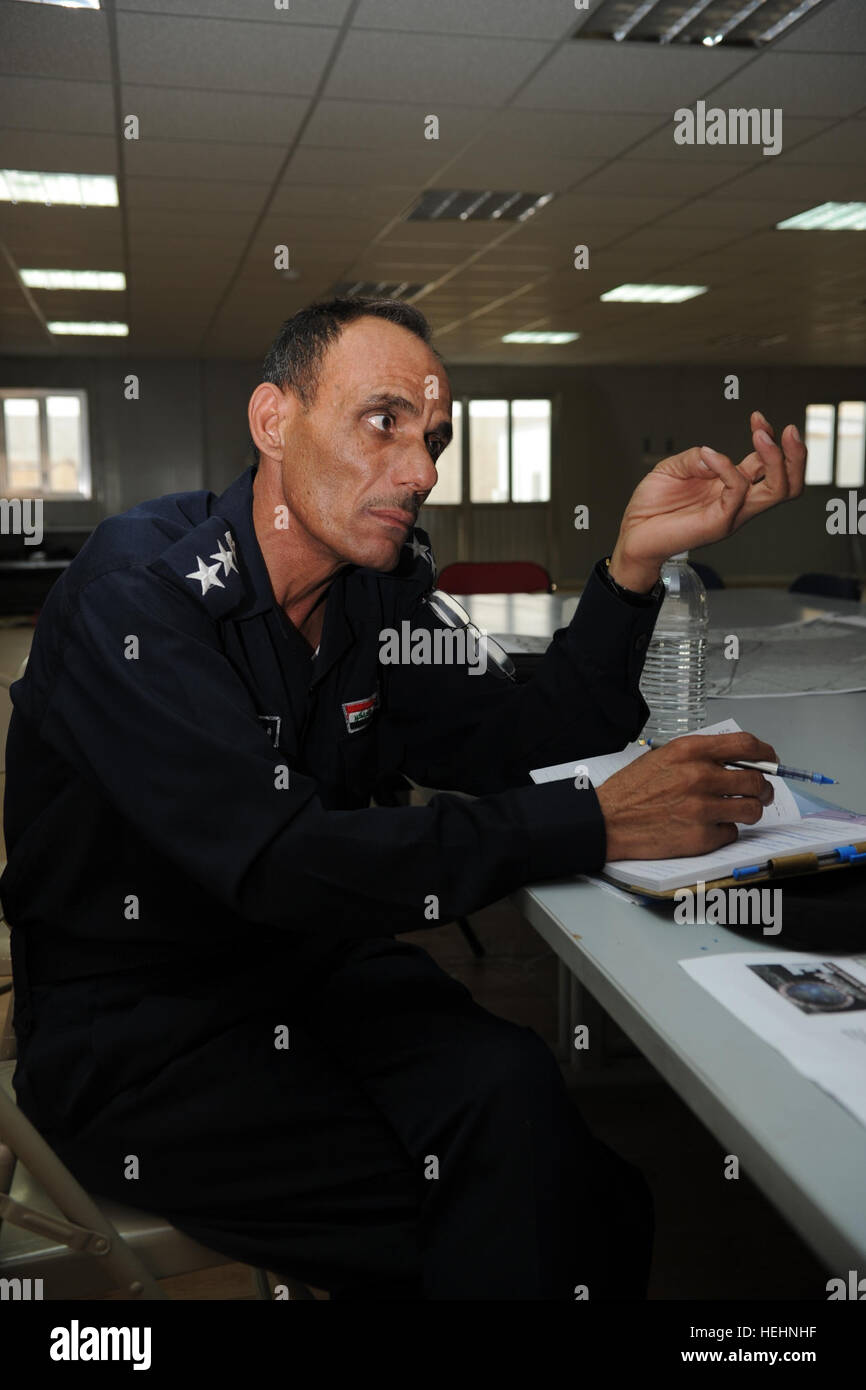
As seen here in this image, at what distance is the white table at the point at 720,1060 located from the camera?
545 mm

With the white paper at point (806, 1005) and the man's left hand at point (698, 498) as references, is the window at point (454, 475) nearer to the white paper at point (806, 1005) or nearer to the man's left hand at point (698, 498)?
the man's left hand at point (698, 498)

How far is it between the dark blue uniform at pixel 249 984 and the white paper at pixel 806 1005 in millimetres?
200

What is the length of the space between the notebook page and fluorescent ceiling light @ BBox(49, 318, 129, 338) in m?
9.41

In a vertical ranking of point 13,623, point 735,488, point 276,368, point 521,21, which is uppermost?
point 521,21

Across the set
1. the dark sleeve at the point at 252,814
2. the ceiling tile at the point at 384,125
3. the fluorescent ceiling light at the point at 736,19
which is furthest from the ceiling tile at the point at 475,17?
the dark sleeve at the point at 252,814

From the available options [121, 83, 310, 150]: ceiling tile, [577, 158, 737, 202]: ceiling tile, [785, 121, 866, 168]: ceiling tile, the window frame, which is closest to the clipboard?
[121, 83, 310, 150]: ceiling tile

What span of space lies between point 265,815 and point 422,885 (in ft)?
0.48

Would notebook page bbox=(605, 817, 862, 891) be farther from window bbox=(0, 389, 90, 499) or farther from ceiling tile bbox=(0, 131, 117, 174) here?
window bbox=(0, 389, 90, 499)

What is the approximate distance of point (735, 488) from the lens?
128cm

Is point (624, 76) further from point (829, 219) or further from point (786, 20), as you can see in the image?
point (829, 219)

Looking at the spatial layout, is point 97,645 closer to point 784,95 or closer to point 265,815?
point 265,815

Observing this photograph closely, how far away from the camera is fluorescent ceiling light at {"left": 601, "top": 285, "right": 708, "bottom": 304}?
789 centimetres

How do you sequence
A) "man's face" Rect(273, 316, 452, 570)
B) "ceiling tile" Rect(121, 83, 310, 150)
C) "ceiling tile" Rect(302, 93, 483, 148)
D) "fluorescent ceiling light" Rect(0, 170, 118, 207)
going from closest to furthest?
"man's face" Rect(273, 316, 452, 570) < "ceiling tile" Rect(121, 83, 310, 150) < "ceiling tile" Rect(302, 93, 483, 148) < "fluorescent ceiling light" Rect(0, 170, 118, 207)
